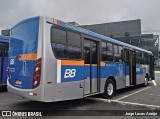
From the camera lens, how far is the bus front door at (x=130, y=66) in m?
12.0

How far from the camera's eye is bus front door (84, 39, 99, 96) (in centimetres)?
802

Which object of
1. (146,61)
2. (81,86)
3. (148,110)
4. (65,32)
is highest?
(65,32)

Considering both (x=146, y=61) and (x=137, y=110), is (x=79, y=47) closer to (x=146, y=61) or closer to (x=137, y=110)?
(x=137, y=110)

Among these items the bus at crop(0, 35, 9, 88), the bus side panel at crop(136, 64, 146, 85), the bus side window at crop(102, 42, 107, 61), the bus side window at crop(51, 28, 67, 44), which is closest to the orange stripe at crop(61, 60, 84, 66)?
the bus side window at crop(51, 28, 67, 44)

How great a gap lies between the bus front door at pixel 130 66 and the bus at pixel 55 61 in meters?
2.79

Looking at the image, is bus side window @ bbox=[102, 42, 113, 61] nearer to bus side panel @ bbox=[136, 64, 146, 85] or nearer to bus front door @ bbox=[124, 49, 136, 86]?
bus front door @ bbox=[124, 49, 136, 86]

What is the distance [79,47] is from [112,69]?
3.14m

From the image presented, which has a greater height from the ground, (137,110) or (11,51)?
(11,51)

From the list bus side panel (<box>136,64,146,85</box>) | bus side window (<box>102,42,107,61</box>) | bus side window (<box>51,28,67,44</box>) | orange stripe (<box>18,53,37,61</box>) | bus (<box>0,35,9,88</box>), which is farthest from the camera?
bus side panel (<box>136,64,146,85</box>)

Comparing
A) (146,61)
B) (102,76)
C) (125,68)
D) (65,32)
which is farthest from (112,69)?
(146,61)

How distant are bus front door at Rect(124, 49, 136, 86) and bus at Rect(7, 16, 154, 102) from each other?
2.79m

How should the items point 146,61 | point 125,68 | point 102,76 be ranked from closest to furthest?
1. point 102,76
2. point 125,68
3. point 146,61

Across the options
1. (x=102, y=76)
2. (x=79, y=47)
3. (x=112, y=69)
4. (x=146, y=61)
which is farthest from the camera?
(x=146, y=61)

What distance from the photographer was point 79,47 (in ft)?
25.0
